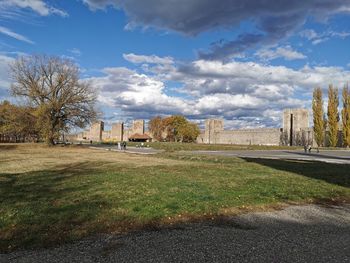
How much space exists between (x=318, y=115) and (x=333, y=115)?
6.91ft

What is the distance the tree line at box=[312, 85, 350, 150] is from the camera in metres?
53.2

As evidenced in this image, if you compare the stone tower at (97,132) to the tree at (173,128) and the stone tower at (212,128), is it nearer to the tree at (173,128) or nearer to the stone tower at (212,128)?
the tree at (173,128)

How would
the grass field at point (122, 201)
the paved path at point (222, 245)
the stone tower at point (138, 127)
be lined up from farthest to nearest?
the stone tower at point (138, 127)
the grass field at point (122, 201)
the paved path at point (222, 245)

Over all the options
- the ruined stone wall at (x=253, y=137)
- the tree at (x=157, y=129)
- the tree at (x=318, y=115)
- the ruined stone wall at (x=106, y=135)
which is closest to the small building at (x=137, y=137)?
the tree at (x=157, y=129)

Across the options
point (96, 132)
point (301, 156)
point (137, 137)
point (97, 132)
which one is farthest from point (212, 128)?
point (301, 156)

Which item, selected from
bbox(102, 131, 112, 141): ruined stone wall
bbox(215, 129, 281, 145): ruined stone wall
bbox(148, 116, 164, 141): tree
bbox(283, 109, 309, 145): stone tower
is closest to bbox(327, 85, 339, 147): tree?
bbox(283, 109, 309, 145): stone tower

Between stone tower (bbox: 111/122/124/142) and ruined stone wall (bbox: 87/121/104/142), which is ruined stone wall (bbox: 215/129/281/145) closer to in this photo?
stone tower (bbox: 111/122/124/142)

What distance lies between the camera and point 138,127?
92250 mm

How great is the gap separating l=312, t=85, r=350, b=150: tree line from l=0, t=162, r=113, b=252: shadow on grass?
49.7 meters

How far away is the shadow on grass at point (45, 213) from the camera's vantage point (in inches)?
225

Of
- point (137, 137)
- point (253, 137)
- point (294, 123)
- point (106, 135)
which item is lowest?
point (253, 137)

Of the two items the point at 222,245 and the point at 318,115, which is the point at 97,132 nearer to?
the point at 318,115

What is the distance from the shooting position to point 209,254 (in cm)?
498

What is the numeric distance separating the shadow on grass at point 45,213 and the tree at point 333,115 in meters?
49.8
